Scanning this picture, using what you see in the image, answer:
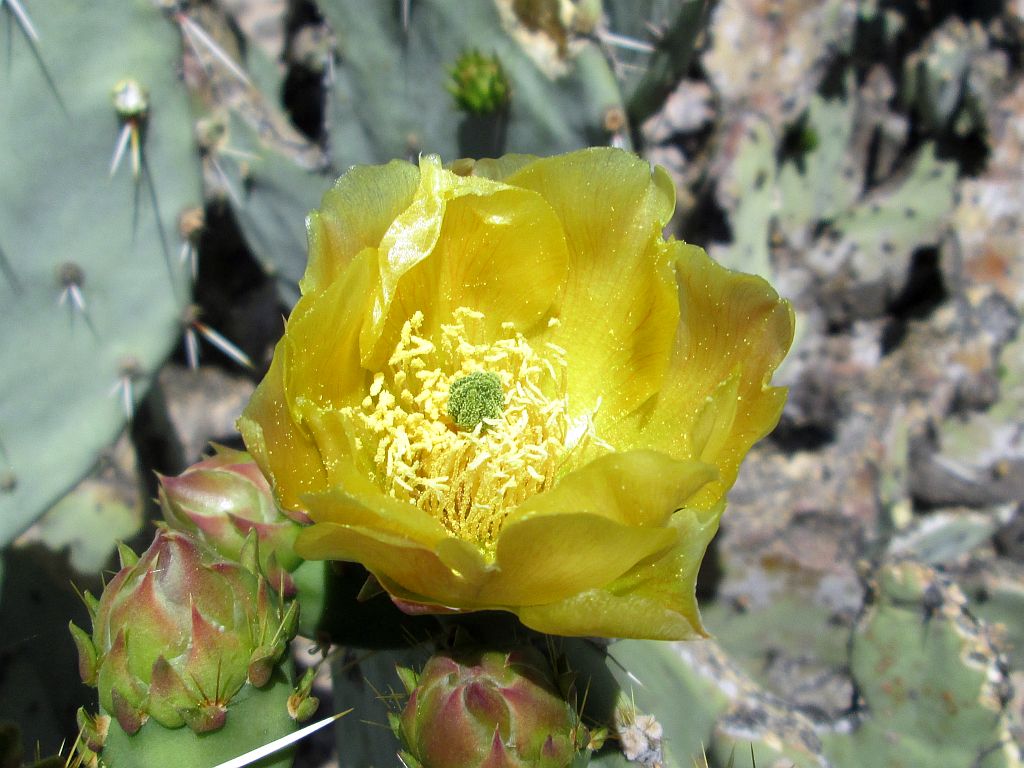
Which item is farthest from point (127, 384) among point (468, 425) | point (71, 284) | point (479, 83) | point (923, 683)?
point (923, 683)

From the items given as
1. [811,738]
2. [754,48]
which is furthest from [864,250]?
[811,738]

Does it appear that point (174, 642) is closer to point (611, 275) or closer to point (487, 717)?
point (487, 717)

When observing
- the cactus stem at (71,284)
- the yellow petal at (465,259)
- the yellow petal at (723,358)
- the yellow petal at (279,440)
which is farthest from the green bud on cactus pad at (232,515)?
the cactus stem at (71,284)

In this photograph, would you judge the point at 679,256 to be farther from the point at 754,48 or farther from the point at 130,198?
the point at 754,48

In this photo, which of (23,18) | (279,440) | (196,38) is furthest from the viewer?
(196,38)

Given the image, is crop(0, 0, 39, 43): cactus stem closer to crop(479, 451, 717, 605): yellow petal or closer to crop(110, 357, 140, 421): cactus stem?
crop(110, 357, 140, 421): cactus stem

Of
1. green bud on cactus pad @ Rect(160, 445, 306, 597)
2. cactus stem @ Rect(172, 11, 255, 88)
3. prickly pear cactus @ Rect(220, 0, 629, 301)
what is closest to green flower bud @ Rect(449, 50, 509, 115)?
prickly pear cactus @ Rect(220, 0, 629, 301)
